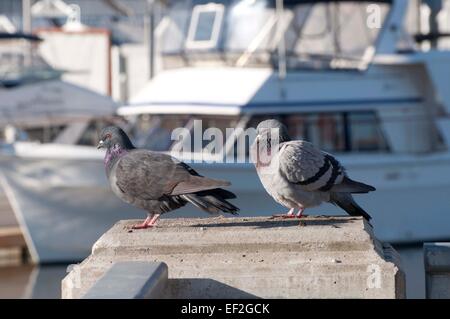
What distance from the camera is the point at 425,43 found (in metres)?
24.2

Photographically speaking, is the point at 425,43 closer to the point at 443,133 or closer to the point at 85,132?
the point at 443,133

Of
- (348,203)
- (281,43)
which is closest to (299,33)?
(281,43)

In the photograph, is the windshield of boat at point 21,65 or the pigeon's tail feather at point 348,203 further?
the windshield of boat at point 21,65

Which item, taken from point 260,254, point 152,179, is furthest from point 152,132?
point 260,254

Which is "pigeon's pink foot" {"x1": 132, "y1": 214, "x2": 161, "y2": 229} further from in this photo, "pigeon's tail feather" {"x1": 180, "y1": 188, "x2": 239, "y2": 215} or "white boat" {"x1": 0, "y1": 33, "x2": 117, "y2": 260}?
"white boat" {"x1": 0, "y1": 33, "x2": 117, "y2": 260}

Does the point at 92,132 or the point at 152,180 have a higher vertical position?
the point at 152,180

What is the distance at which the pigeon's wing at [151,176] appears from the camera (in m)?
7.11

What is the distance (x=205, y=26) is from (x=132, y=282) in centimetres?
1746

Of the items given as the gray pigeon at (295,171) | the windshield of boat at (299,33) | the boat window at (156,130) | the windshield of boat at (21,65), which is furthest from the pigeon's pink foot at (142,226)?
the windshield of boat at (21,65)

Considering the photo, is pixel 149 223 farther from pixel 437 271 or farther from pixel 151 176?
pixel 437 271

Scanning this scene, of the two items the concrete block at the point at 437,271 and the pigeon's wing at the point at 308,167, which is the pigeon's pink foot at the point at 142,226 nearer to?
the pigeon's wing at the point at 308,167

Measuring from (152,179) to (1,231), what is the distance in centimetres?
1659

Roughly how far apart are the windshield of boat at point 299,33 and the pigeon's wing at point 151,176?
1427cm

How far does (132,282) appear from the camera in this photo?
5125mm
